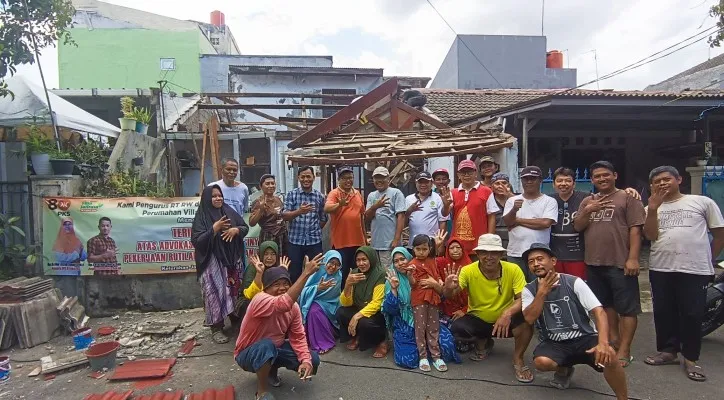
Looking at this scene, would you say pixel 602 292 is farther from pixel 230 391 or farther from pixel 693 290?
pixel 230 391

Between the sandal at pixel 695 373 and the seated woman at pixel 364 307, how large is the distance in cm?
248

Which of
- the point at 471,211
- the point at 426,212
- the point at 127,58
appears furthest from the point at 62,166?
the point at 127,58

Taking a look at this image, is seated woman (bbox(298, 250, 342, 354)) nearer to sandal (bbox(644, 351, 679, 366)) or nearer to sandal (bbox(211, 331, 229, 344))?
sandal (bbox(211, 331, 229, 344))

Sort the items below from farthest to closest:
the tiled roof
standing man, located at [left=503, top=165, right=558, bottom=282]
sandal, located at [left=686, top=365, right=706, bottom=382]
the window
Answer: the window
the tiled roof
standing man, located at [left=503, top=165, right=558, bottom=282]
sandal, located at [left=686, top=365, right=706, bottom=382]

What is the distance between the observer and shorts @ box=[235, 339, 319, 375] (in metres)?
3.19

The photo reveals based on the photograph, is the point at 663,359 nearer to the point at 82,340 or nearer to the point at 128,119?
the point at 82,340

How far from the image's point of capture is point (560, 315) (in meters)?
3.21

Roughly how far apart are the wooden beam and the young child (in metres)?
2.30

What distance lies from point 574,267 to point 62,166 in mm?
6171

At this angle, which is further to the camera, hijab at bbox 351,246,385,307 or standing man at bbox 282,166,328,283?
standing man at bbox 282,166,328,283

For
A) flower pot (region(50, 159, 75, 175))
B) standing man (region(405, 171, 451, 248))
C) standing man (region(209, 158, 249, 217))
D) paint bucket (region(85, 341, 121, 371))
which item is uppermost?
flower pot (region(50, 159, 75, 175))

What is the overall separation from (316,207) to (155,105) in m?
9.89

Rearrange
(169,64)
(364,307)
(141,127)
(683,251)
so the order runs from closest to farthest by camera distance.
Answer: (683,251) → (364,307) → (141,127) → (169,64)

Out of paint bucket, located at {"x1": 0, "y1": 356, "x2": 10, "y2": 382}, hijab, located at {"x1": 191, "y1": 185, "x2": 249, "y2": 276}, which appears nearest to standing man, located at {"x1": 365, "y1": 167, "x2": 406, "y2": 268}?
hijab, located at {"x1": 191, "y1": 185, "x2": 249, "y2": 276}
